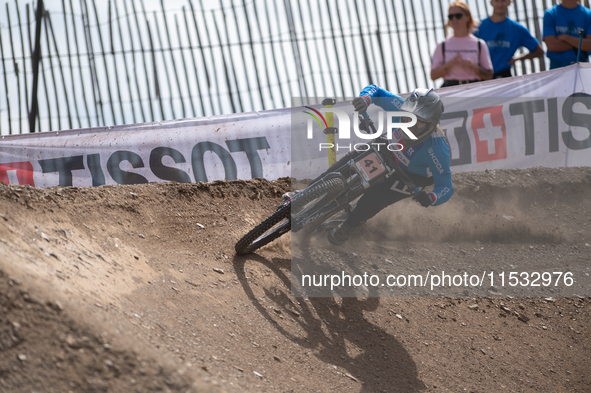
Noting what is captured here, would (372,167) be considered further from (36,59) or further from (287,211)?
(36,59)

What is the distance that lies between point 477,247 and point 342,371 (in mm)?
3873

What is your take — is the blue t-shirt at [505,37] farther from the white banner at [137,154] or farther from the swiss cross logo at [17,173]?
the swiss cross logo at [17,173]

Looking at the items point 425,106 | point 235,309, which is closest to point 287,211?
point 235,309

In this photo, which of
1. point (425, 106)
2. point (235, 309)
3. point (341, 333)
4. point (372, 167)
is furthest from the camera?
point (372, 167)

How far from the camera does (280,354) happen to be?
409 centimetres

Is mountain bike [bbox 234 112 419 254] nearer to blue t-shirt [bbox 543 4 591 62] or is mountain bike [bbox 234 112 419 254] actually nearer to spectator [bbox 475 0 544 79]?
spectator [bbox 475 0 544 79]

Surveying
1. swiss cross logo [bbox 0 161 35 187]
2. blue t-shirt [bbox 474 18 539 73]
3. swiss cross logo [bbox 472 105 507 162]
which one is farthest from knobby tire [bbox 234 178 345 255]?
blue t-shirt [bbox 474 18 539 73]

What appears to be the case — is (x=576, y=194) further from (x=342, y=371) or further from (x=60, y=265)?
(x=60, y=265)

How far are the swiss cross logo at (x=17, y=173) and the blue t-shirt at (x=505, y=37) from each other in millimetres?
7433

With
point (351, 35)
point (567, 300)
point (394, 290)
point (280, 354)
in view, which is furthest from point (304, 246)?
point (351, 35)

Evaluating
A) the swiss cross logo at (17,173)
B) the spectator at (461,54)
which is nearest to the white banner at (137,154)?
the swiss cross logo at (17,173)

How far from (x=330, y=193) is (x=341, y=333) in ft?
4.83

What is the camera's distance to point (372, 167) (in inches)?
206

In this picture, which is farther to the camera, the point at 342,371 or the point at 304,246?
the point at 304,246
